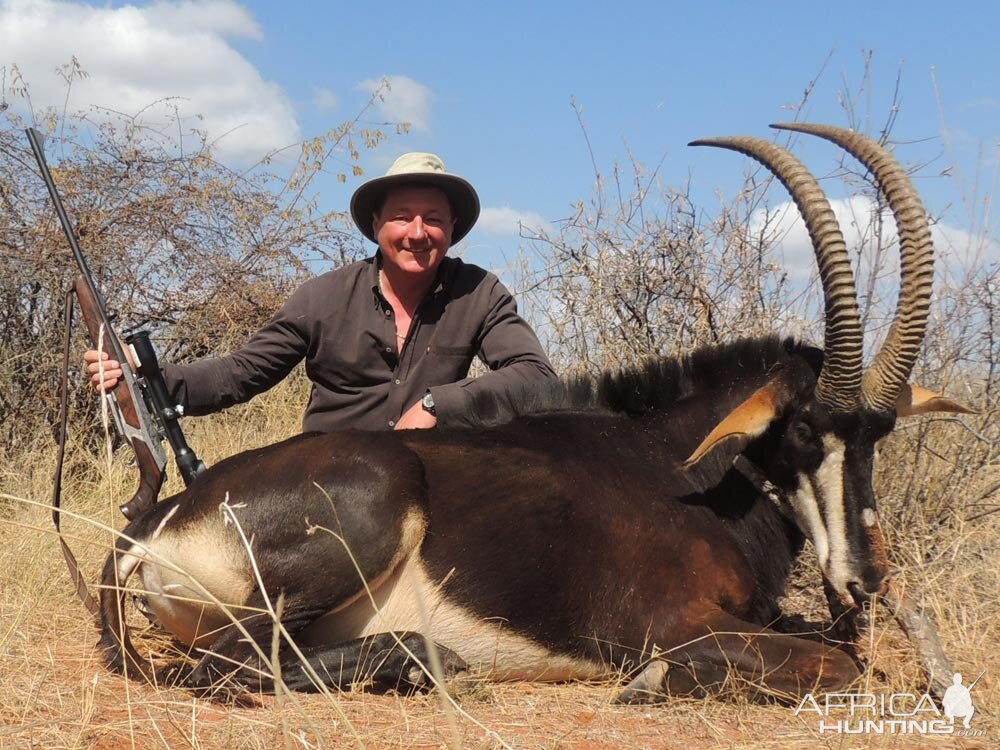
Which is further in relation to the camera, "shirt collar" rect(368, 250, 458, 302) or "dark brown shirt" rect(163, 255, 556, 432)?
"shirt collar" rect(368, 250, 458, 302)

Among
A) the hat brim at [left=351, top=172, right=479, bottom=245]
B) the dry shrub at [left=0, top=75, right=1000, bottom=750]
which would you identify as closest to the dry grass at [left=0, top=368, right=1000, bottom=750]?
the dry shrub at [left=0, top=75, right=1000, bottom=750]

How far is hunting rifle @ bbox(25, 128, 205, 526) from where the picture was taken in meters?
4.06

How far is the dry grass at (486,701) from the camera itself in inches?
105

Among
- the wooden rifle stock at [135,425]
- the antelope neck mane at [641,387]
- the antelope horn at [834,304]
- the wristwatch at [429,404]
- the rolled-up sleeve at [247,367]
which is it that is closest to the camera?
the antelope horn at [834,304]

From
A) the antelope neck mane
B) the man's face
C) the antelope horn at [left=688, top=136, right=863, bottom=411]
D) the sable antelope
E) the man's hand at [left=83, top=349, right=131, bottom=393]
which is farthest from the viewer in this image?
the man's face

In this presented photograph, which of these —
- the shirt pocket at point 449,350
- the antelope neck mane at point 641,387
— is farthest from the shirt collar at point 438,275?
the antelope neck mane at point 641,387

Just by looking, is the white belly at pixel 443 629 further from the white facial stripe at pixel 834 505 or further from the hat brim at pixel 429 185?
the hat brim at pixel 429 185

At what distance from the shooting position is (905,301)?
11.5 feet

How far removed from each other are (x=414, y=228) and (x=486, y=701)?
249cm

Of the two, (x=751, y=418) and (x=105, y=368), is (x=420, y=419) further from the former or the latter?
(x=751, y=418)

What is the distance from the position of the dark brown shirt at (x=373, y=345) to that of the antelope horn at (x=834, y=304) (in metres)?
1.65

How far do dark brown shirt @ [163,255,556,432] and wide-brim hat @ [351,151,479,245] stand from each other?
35 centimetres

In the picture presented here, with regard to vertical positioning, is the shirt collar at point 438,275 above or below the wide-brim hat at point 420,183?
below

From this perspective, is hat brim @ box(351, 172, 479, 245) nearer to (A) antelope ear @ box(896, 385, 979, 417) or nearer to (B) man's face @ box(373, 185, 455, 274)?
(B) man's face @ box(373, 185, 455, 274)
